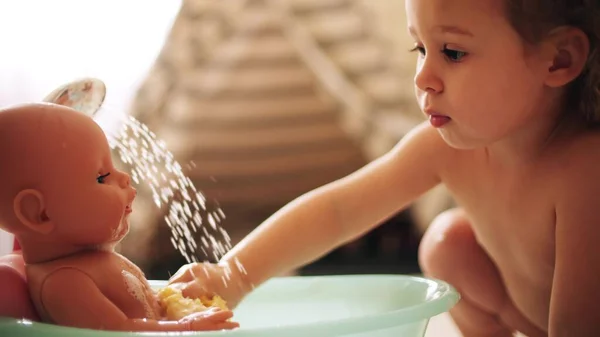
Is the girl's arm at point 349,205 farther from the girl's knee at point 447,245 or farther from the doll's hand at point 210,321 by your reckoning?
the doll's hand at point 210,321

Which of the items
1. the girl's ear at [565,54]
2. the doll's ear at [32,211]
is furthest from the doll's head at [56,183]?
the girl's ear at [565,54]

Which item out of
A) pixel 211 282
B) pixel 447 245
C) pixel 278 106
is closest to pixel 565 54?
pixel 447 245

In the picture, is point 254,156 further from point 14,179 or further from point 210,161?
point 14,179

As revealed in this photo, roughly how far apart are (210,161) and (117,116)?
1.56 ft

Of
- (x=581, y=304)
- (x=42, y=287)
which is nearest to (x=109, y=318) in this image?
(x=42, y=287)

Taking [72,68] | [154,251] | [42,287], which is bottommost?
[154,251]

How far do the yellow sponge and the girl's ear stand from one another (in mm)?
335

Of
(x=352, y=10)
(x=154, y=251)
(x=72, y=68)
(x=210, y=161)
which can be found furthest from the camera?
(x=352, y=10)

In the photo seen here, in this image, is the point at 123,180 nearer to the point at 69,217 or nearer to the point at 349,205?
the point at 69,217

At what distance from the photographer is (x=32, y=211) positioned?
22.4 inches

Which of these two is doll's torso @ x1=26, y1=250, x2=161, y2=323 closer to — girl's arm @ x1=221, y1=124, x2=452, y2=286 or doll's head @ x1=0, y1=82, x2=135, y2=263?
doll's head @ x1=0, y1=82, x2=135, y2=263

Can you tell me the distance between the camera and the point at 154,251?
3.40ft

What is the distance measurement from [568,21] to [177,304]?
388 mm

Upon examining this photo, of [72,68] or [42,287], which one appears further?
[72,68]
